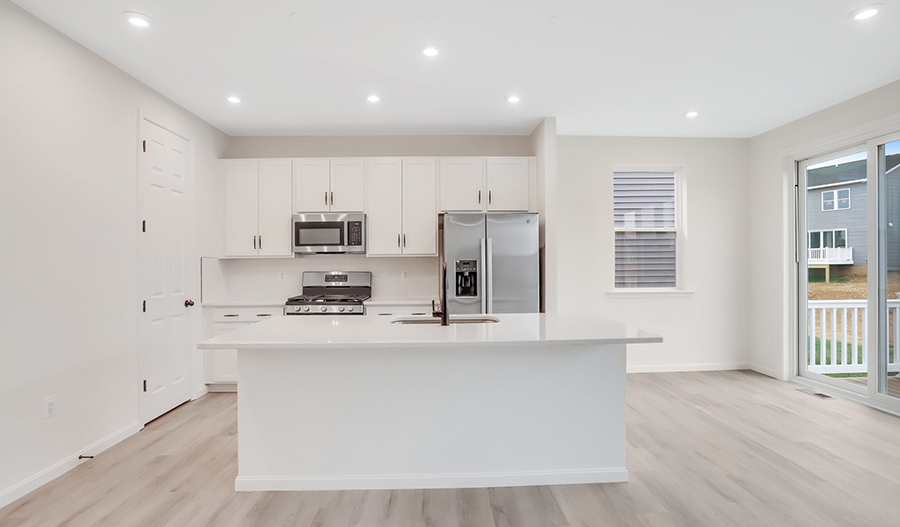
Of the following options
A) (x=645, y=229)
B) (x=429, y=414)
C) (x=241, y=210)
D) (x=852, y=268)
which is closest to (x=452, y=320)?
(x=429, y=414)

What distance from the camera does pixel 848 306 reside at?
13.4 ft

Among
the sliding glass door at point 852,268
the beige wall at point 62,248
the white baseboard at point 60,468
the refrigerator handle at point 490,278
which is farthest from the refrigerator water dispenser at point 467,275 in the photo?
the sliding glass door at point 852,268

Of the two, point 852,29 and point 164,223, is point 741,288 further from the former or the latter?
point 164,223

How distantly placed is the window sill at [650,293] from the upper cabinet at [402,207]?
2.02 meters

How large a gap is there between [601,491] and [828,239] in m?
3.56

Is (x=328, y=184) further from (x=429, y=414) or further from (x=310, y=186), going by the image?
(x=429, y=414)

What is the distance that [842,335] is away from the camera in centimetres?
422

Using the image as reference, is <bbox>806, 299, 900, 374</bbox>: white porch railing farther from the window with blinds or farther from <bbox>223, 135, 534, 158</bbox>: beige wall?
<bbox>223, 135, 534, 158</bbox>: beige wall

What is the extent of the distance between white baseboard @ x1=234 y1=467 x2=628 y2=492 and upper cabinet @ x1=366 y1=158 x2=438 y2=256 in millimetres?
2482

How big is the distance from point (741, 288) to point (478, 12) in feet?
14.0

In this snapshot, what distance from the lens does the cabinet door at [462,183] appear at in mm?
4516

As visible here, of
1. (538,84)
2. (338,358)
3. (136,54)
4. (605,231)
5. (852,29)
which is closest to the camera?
(338,358)

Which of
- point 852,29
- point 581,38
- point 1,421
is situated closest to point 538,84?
point 581,38

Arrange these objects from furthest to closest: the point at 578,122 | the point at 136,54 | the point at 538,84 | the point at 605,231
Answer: the point at 605,231
the point at 578,122
the point at 538,84
the point at 136,54
